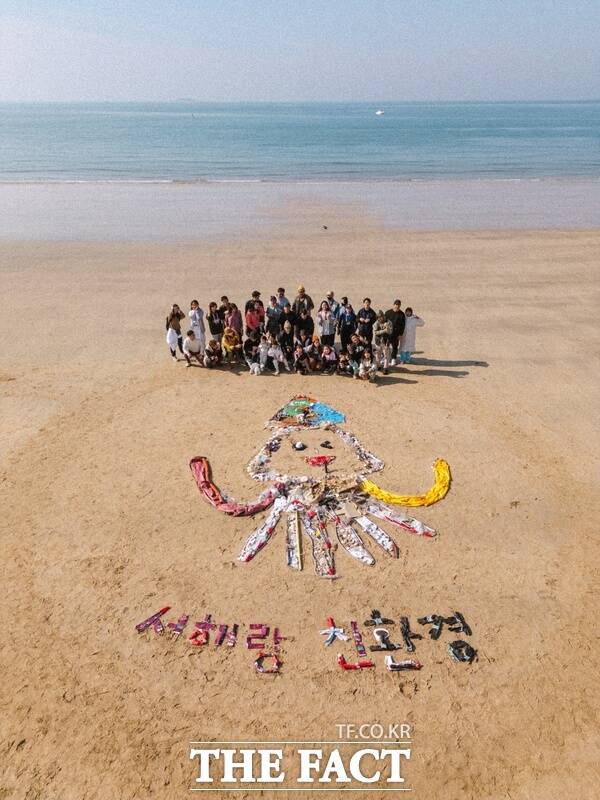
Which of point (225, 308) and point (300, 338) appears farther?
point (225, 308)

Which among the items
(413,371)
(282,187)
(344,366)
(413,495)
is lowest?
(413,495)

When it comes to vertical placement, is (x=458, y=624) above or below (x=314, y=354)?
below

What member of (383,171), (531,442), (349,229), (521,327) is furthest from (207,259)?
(383,171)

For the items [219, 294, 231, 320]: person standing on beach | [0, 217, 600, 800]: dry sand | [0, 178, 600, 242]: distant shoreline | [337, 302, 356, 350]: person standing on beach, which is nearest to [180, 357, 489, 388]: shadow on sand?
[0, 217, 600, 800]: dry sand

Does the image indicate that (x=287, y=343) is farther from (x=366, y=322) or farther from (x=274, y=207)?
(x=274, y=207)

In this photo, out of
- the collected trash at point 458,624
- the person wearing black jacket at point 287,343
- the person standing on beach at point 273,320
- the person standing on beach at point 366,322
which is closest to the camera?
the collected trash at point 458,624

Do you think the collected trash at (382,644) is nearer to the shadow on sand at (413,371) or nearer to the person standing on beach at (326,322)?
the shadow on sand at (413,371)

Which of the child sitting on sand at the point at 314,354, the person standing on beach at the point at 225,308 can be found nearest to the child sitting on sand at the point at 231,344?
the person standing on beach at the point at 225,308

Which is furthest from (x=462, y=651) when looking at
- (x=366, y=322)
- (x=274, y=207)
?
(x=274, y=207)
